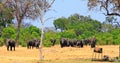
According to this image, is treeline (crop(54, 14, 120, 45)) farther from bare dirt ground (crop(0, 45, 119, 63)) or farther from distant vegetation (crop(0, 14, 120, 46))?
bare dirt ground (crop(0, 45, 119, 63))

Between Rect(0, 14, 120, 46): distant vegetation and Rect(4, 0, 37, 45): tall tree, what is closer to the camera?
Rect(4, 0, 37, 45): tall tree

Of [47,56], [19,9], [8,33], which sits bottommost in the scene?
[47,56]

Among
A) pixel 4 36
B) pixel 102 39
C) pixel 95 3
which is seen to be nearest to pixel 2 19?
pixel 4 36

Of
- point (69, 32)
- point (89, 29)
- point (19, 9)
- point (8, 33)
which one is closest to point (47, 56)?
point (19, 9)

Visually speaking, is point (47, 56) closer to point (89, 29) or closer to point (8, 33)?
point (8, 33)

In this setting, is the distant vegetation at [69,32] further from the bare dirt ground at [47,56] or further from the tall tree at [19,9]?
the bare dirt ground at [47,56]

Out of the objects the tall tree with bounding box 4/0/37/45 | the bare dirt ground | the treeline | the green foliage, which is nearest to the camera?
the bare dirt ground

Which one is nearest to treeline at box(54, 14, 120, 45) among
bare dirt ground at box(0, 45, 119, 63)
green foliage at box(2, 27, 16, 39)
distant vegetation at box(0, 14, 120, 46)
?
distant vegetation at box(0, 14, 120, 46)

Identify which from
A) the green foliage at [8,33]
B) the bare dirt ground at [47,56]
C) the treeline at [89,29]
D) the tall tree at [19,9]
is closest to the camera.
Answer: the bare dirt ground at [47,56]

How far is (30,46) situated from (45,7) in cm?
2546

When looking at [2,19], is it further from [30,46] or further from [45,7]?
[45,7]

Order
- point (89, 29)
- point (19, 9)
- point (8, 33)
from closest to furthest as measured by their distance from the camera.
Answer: point (19, 9) → point (8, 33) → point (89, 29)

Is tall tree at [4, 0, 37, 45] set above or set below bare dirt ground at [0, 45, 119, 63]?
above

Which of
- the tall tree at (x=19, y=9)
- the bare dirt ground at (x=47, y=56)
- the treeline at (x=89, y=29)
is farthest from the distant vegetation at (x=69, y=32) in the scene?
the bare dirt ground at (x=47, y=56)
